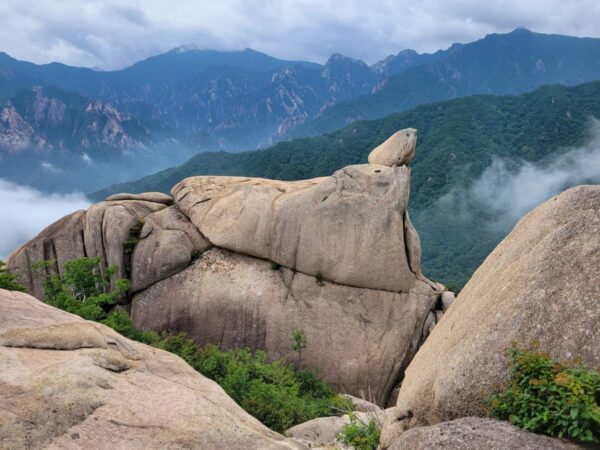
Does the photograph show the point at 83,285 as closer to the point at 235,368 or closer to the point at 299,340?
the point at 235,368

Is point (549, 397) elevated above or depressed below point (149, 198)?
below

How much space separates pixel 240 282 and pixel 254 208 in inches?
171

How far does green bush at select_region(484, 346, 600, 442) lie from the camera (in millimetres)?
6738

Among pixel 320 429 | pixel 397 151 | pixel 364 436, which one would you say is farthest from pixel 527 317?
pixel 397 151

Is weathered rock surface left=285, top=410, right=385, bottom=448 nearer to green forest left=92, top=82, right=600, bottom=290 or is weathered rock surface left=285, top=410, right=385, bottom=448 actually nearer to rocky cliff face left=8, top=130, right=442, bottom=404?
rocky cliff face left=8, top=130, right=442, bottom=404

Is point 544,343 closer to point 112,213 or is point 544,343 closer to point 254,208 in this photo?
point 254,208

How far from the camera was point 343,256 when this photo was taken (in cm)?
2889

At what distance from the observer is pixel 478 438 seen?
23.7 ft

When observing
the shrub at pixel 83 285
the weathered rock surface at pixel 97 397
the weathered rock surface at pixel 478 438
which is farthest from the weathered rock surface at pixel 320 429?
the shrub at pixel 83 285

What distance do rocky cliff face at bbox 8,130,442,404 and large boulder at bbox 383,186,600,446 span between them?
59.9 ft

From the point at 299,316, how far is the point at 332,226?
17.5 ft

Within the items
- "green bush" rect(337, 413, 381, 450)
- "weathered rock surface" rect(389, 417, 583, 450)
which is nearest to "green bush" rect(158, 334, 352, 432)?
"green bush" rect(337, 413, 381, 450)

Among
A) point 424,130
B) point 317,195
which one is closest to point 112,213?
point 317,195

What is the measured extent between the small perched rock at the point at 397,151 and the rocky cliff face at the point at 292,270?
5.14 ft
